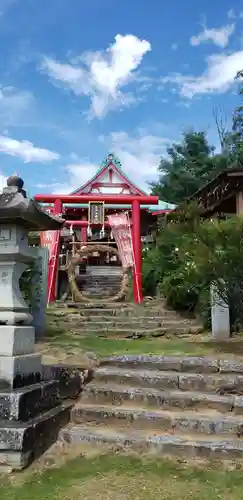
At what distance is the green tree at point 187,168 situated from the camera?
24747 millimetres

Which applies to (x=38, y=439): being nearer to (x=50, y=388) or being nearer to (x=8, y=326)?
(x=50, y=388)

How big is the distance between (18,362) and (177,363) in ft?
6.67

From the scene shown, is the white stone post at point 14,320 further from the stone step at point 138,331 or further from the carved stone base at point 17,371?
the stone step at point 138,331

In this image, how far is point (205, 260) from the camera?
5.96 metres

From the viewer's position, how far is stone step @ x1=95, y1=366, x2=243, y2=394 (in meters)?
4.54

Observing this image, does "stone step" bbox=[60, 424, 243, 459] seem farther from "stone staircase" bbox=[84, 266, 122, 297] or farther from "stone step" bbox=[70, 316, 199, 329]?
"stone staircase" bbox=[84, 266, 122, 297]

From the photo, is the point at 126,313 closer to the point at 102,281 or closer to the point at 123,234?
the point at 123,234

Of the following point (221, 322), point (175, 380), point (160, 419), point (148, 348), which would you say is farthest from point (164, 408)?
point (221, 322)

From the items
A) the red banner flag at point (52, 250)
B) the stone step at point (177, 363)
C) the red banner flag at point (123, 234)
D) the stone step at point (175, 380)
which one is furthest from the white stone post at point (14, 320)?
the red banner flag at point (123, 234)

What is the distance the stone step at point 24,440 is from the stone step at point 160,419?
0.52m

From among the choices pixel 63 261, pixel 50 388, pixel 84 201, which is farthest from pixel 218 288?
pixel 63 261

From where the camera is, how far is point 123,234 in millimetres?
15289

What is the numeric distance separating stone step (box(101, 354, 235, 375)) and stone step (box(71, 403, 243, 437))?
0.77 meters

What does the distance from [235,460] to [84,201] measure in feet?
43.3
